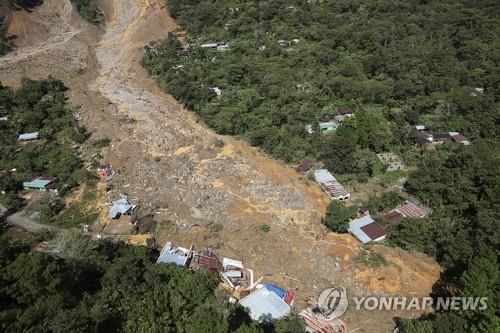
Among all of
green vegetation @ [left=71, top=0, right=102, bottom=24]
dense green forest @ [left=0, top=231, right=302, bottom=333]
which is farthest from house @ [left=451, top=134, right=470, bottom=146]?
green vegetation @ [left=71, top=0, right=102, bottom=24]

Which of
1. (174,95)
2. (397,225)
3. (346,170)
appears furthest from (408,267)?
(174,95)

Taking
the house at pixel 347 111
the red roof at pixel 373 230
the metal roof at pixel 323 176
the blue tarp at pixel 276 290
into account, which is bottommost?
the house at pixel 347 111

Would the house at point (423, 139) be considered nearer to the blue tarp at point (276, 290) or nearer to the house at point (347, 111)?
the house at point (347, 111)

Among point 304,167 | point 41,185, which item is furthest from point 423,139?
point 41,185

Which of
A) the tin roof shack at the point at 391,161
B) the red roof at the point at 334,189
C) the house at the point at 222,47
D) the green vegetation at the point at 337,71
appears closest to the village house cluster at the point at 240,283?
the red roof at the point at 334,189

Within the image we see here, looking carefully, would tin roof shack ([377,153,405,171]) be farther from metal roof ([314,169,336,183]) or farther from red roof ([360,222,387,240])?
red roof ([360,222,387,240])

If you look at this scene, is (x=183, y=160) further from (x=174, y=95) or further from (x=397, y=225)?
(x=397, y=225)

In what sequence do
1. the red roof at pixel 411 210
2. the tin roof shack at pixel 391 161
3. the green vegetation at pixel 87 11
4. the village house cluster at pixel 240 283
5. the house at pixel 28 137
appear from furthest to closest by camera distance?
the green vegetation at pixel 87 11 → the house at pixel 28 137 → the tin roof shack at pixel 391 161 → the red roof at pixel 411 210 → the village house cluster at pixel 240 283
